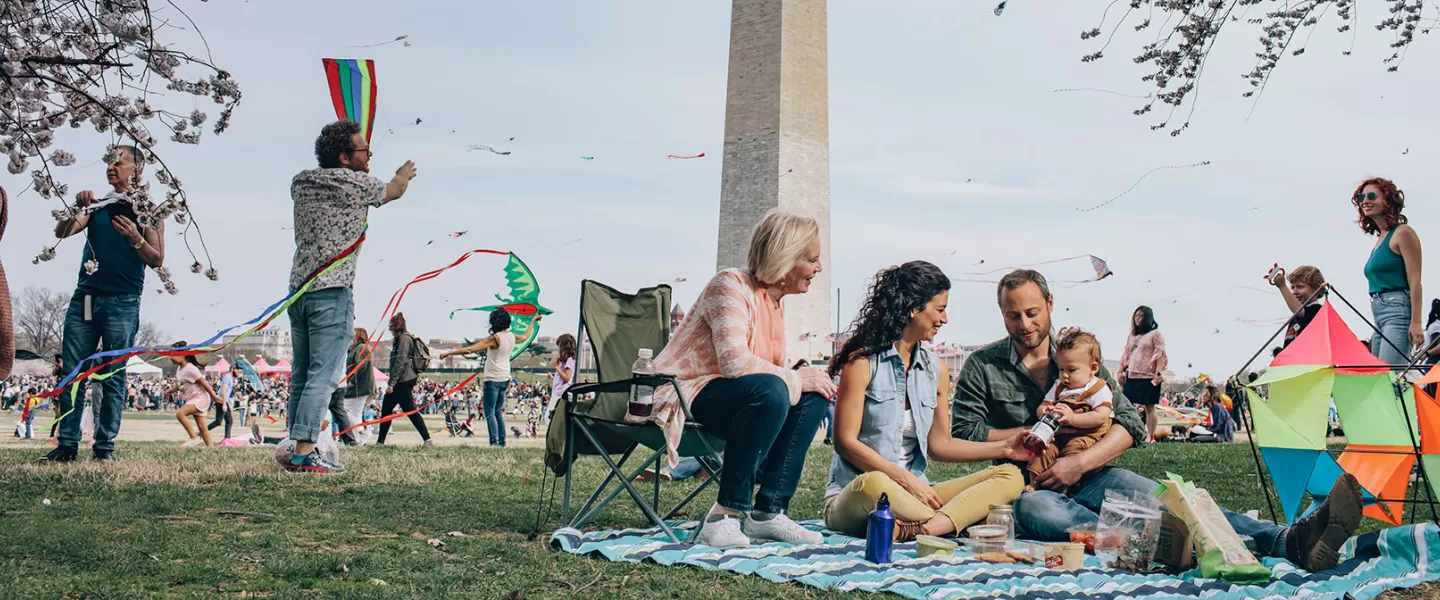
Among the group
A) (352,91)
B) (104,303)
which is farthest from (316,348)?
(352,91)

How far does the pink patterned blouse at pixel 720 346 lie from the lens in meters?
3.50

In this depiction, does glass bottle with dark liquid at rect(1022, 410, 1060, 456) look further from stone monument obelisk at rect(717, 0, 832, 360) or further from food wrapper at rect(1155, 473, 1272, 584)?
stone monument obelisk at rect(717, 0, 832, 360)

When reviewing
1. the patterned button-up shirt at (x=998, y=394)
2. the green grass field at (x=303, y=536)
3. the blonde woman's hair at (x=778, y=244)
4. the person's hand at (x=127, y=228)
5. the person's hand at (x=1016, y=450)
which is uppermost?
the person's hand at (x=127, y=228)

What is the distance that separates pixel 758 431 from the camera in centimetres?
348

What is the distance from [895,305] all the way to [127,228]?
3.27 m

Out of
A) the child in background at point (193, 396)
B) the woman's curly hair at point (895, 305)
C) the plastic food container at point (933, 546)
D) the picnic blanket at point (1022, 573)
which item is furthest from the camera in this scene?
the child in background at point (193, 396)

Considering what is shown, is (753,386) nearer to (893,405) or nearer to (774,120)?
(893,405)

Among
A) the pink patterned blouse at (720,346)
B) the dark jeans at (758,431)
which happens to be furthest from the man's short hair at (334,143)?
the dark jeans at (758,431)

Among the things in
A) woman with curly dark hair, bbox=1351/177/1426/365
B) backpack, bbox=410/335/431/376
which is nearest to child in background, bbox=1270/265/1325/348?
woman with curly dark hair, bbox=1351/177/1426/365

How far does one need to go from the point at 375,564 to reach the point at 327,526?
79 cm

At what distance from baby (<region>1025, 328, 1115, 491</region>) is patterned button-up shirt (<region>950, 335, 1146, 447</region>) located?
0.16 m

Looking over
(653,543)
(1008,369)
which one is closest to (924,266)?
(1008,369)

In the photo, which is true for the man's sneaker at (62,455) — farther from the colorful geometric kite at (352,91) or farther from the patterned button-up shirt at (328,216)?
the colorful geometric kite at (352,91)

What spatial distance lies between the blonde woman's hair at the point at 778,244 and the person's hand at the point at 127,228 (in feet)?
9.22
